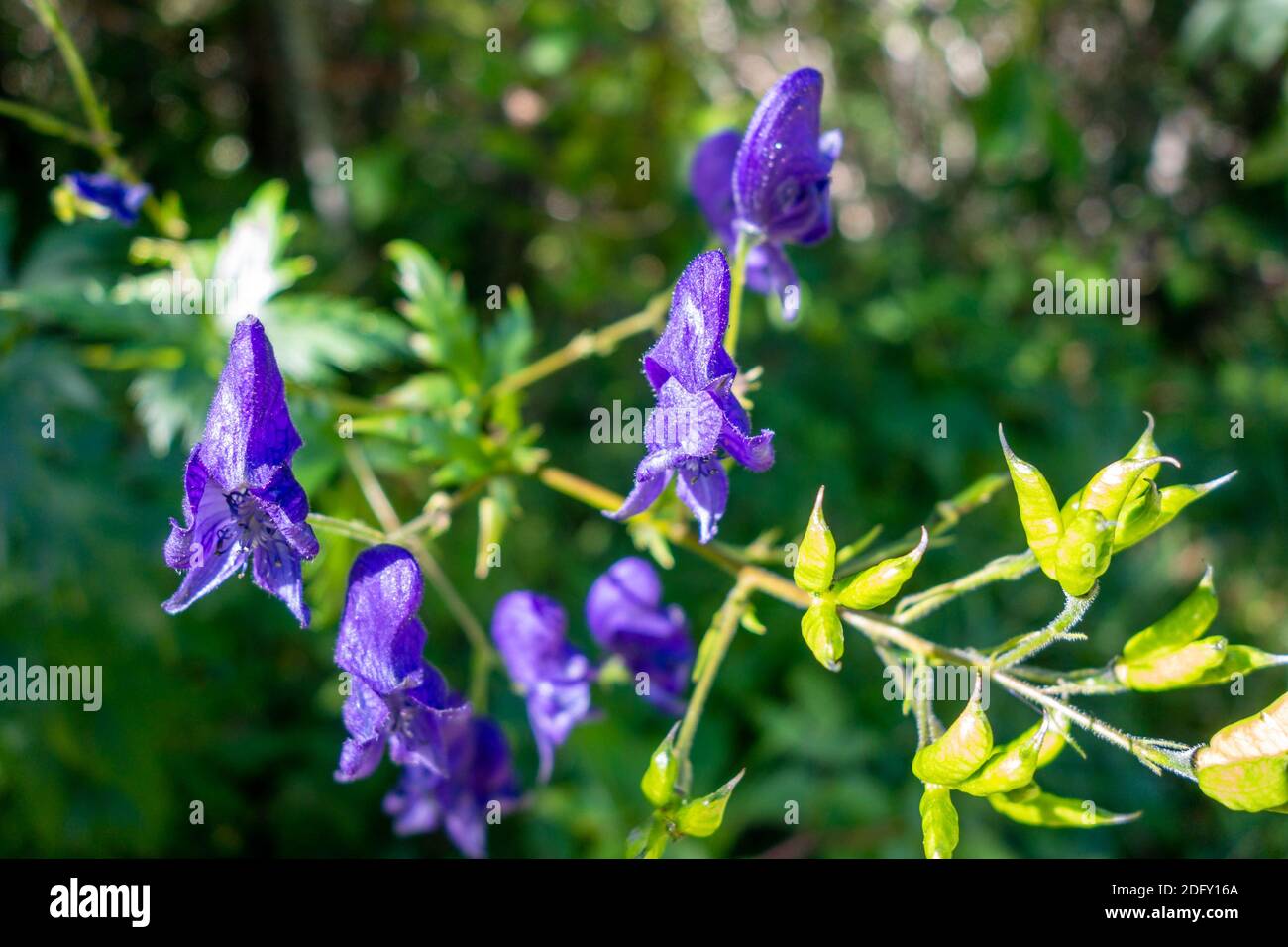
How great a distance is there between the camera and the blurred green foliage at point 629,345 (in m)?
1.99

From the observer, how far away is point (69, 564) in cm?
186

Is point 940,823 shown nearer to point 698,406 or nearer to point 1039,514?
point 1039,514

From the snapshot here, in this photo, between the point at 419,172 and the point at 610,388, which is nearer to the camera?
the point at 610,388

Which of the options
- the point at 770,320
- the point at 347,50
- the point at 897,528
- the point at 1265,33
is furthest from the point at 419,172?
the point at 1265,33

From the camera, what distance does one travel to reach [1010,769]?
2.73 ft

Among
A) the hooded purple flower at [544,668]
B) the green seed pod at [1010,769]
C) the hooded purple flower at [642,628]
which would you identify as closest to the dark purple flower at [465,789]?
the hooded purple flower at [544,668]

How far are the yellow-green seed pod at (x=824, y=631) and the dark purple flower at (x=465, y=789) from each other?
610 mm

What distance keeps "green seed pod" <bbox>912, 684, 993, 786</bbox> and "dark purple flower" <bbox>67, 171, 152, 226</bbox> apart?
127cm

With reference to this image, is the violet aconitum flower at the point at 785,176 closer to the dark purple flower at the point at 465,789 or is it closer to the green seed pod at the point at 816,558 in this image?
the green seed pod at the point at 816,558

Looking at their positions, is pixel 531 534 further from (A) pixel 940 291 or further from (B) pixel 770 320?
(A) pixel 940 291

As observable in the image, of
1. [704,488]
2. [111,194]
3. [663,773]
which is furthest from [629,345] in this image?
[663,773]

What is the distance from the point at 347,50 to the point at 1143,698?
306 cm

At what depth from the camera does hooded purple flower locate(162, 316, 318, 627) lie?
97cm

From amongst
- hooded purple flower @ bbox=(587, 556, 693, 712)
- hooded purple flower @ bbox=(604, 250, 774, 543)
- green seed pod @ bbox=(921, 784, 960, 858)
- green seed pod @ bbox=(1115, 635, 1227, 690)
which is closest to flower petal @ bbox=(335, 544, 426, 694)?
hooded purple flower @ bbox=(604, 250, 774, 543)
